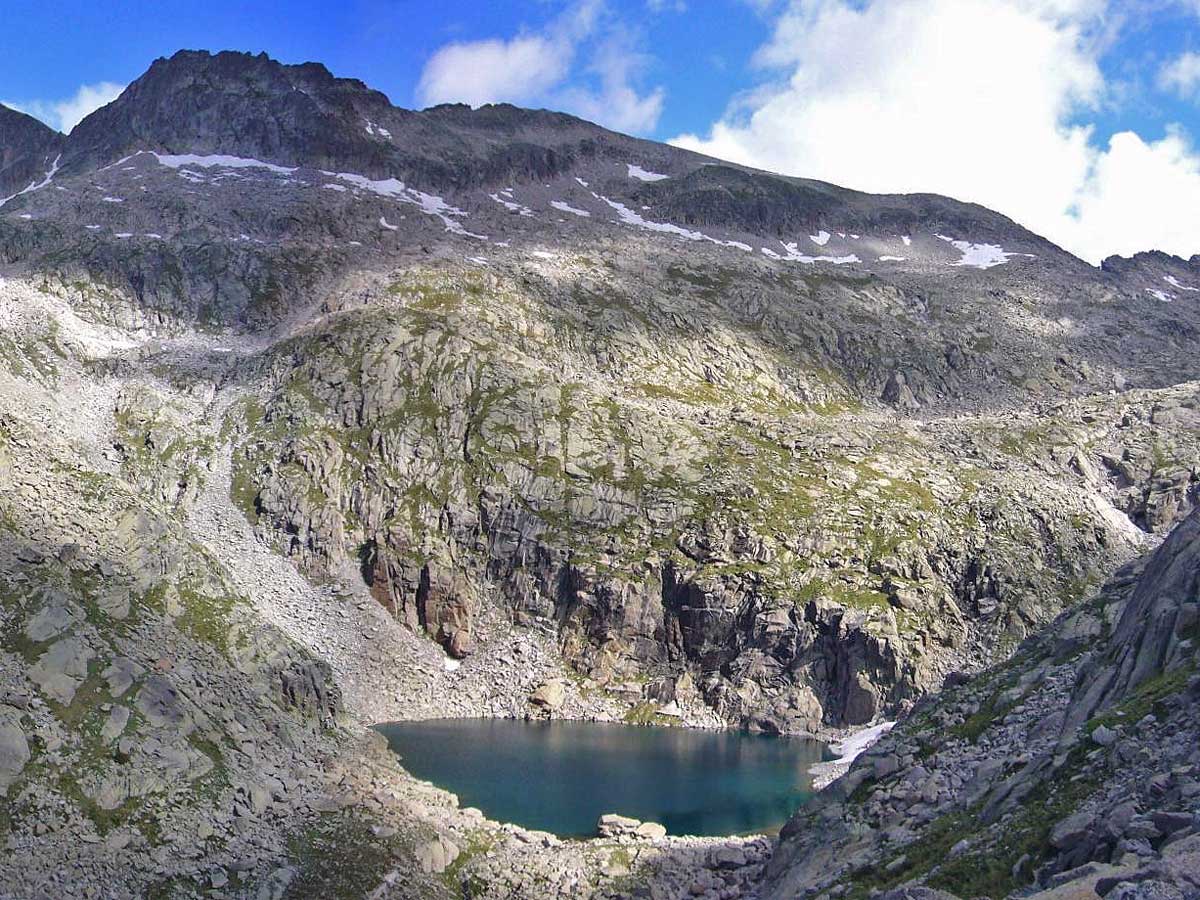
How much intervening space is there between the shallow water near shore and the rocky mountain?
15.9ft

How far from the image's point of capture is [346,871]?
42.5 meters

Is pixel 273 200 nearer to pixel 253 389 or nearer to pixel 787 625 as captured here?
pixel 253 389

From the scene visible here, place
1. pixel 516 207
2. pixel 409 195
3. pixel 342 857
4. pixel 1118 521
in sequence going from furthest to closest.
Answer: pixel 516 207, pixel 409 195, pixel 1118 521, pixel 342 857

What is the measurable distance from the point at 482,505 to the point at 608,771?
144 feet

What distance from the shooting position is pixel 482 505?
4259 inches

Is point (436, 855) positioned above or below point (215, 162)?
below

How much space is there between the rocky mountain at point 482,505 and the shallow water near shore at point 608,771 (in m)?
4.85

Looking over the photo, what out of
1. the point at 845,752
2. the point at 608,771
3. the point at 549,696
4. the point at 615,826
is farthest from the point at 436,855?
the point at 845,752

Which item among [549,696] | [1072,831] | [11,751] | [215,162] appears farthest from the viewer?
[215,162]

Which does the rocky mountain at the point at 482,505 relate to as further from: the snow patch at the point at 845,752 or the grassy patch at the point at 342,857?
the snow patch at the point at 845,752

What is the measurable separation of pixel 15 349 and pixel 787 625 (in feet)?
307

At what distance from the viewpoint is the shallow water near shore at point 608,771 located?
196 feet

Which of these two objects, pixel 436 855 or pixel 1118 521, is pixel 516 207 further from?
pixel 436 855

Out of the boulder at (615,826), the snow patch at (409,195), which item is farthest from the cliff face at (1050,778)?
the snow patch at (409,195)
